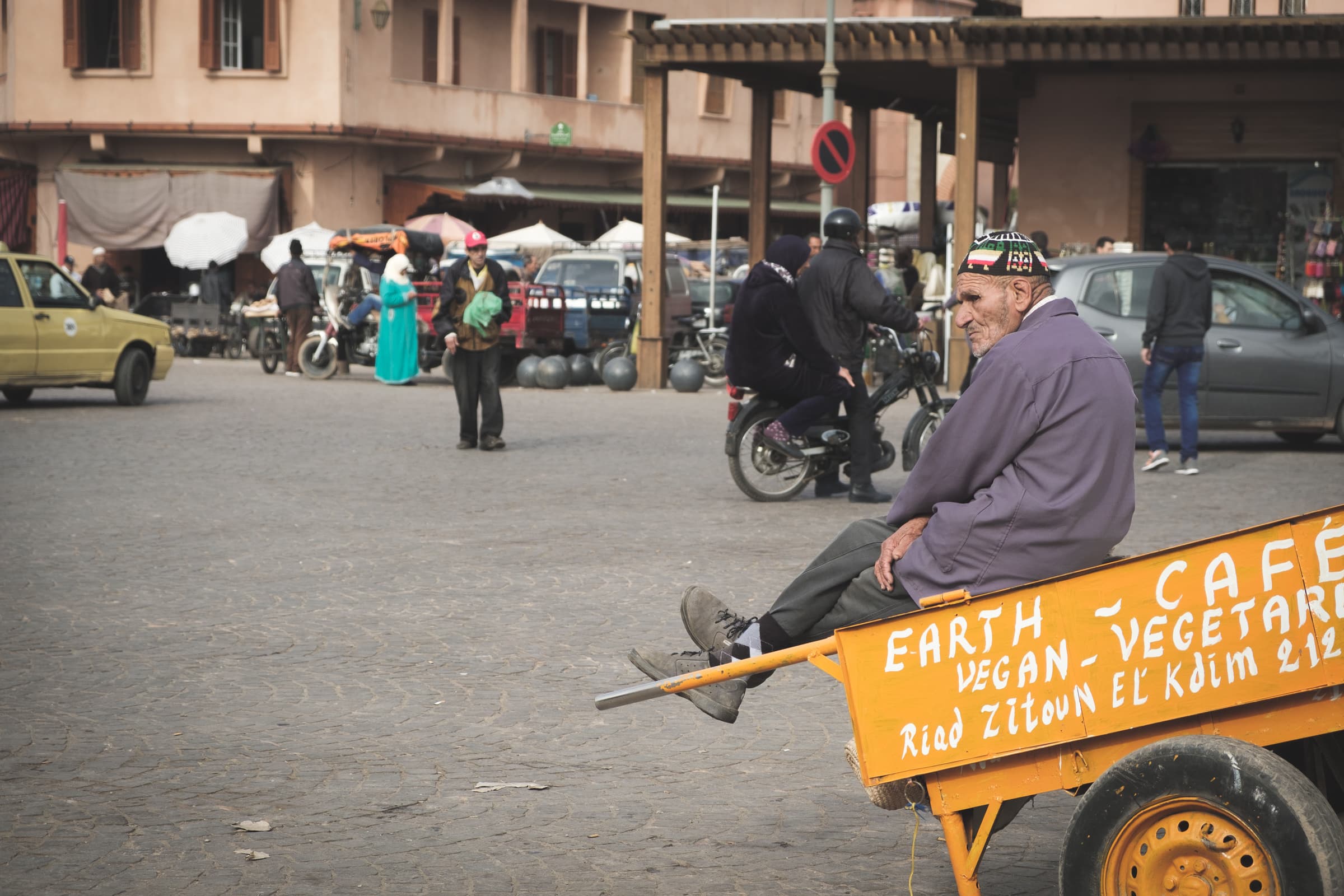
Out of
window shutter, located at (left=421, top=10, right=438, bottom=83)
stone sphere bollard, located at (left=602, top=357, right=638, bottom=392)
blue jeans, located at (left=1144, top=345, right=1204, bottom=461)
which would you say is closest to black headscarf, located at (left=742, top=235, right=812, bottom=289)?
blue jeans, located at (left=1144, top=345, right=1204, bottom=461)

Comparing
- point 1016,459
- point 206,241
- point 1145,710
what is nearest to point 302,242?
point 206,241

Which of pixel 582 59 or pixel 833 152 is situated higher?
pixel 582 59

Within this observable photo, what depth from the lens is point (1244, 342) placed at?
1534 centimetres

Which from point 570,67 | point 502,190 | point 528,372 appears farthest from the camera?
point 570,67

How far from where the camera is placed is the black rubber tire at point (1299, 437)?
16625 millimetres

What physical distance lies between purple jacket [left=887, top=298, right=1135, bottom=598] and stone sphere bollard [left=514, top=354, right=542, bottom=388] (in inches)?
813

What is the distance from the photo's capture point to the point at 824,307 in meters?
11.7

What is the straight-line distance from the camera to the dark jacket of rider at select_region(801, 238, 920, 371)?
37.9 feet

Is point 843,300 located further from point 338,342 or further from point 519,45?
point 519,45

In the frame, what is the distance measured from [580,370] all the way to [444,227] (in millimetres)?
11910

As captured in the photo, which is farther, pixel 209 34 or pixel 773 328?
pixel 209 34

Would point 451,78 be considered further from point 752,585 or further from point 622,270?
point 752,585

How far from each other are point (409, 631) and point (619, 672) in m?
1.19

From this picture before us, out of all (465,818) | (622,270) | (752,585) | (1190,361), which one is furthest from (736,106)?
(465,818)
